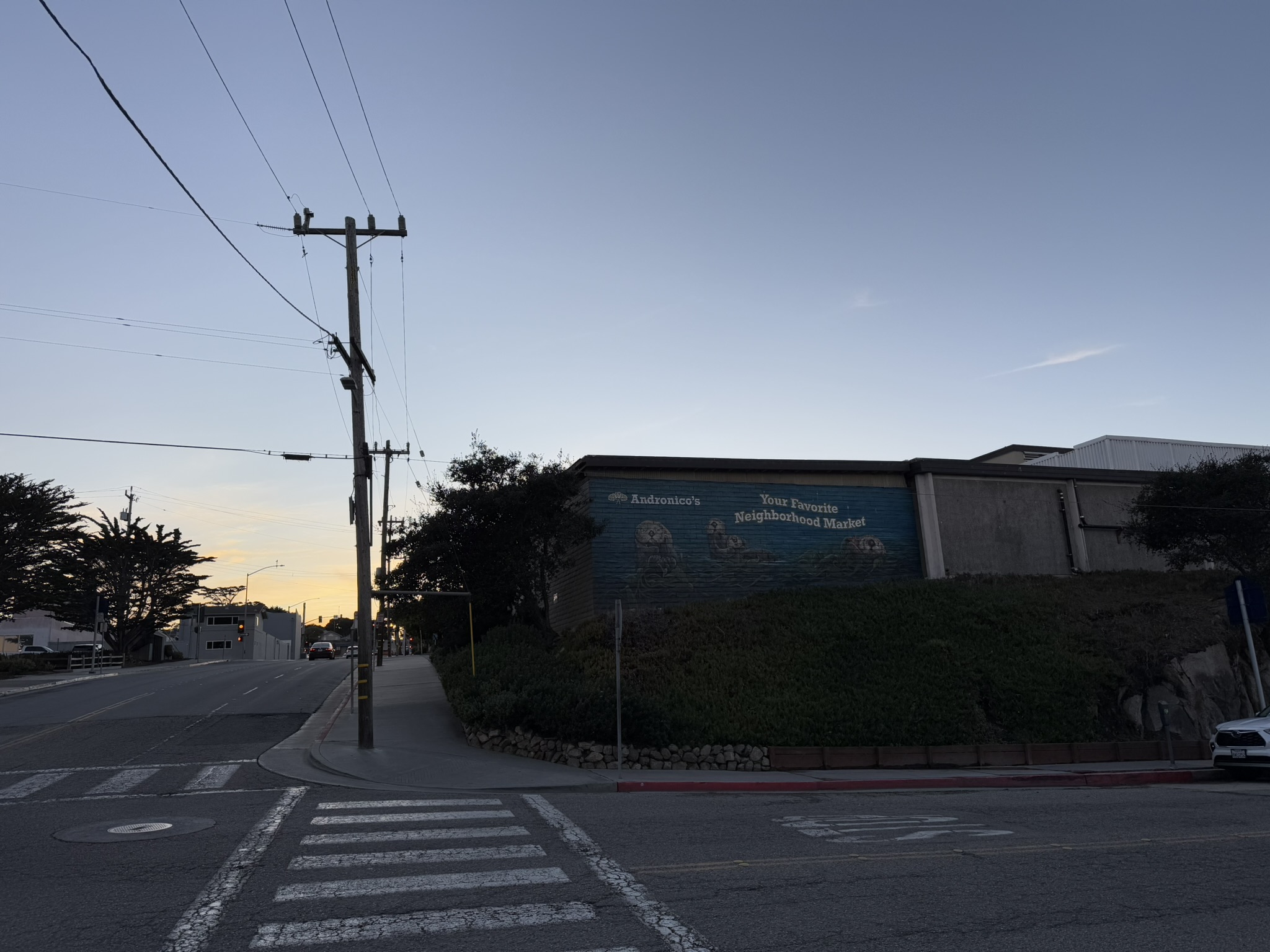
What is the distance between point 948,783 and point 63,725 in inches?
770

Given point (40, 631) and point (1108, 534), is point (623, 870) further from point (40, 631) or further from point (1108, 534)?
point (40, 631)

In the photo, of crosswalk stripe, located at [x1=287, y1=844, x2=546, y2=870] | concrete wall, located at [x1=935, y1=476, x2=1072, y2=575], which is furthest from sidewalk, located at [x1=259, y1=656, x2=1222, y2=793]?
concrete wall, located at [x1=935, y1=476, x2=1072, y2=575]

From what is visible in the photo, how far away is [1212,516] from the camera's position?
29.8m

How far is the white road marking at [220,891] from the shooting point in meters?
5.82

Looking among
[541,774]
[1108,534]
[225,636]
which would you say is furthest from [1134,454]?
[225,636]

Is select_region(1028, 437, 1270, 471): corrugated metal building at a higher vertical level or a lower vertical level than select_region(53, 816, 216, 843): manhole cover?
higher

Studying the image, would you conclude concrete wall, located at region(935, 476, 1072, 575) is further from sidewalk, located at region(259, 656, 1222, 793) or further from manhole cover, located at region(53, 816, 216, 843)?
manhole cover, located at region(53, 816, 216, 843)

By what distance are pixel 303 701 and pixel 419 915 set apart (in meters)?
21.4

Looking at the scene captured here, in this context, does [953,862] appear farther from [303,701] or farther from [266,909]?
[303,701]

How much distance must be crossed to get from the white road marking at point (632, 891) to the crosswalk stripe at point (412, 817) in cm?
73

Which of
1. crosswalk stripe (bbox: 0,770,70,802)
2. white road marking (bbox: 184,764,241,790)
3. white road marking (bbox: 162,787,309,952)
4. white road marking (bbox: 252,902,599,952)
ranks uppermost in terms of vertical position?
crosswalk stripe (bbox: 0,770,70,802)

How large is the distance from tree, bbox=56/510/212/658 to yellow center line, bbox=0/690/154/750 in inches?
1329

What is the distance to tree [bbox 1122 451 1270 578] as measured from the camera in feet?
97.1

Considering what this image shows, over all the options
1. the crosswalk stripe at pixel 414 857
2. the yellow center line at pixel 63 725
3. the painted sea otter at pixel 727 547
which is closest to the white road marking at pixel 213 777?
the crosswalk stripe at pixel 414 857
